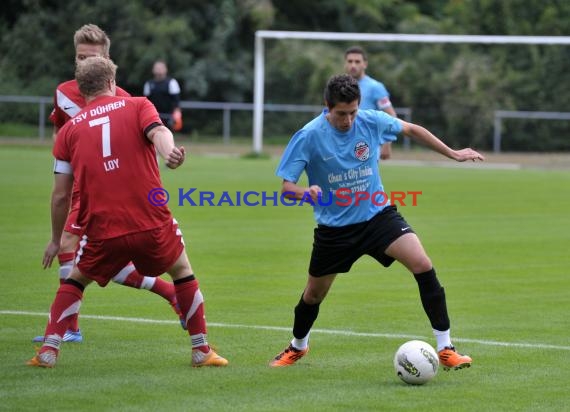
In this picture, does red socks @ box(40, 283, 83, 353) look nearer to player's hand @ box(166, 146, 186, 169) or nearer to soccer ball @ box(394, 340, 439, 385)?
player's hand @ box(166, 146, 186, 169)

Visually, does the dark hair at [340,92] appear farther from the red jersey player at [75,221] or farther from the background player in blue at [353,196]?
the red jersey player at [75,221]

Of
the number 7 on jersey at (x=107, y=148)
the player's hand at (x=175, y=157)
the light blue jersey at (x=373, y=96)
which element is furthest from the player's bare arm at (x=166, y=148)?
the light blue jersey at (x=373, y=96)

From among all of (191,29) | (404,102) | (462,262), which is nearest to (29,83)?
(191,29)

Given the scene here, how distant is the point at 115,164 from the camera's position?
23.5 ft

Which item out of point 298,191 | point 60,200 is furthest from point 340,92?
point 60,200

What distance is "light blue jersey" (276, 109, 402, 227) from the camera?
738 cm

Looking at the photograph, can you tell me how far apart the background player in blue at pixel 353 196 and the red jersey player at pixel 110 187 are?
841mm

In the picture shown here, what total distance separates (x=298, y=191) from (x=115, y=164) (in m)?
1.12

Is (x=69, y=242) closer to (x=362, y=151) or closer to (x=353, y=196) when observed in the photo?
(x=353, y=196)

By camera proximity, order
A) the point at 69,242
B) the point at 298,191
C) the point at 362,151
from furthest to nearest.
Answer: the point at 69,242
the point at 362,151
the point at 298,191

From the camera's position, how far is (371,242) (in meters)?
7.42

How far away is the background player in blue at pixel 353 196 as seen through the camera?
734cm

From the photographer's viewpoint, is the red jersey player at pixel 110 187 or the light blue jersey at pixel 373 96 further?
the light blue jersey at pixel 373 96

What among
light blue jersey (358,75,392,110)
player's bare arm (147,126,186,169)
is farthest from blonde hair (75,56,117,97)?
light blue jersey (358,75,392,110)
